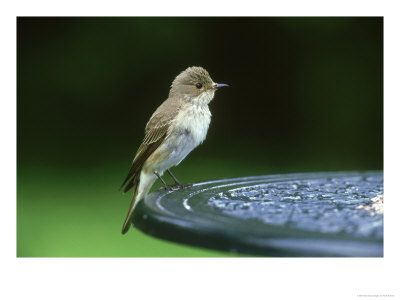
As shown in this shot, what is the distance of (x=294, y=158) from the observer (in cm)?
602

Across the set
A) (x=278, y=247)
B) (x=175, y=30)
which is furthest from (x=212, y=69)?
(x=278, y=247)

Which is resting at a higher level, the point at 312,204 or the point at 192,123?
the point at 192,123

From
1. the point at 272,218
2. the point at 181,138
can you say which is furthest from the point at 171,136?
the point at 272,218

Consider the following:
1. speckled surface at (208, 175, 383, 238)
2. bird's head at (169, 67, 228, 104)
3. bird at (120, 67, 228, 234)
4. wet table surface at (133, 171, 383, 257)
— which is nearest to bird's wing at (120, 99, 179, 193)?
bird at (120, 67, 228, 234)

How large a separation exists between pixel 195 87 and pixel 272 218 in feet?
6.87

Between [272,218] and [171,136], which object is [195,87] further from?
[272,218]

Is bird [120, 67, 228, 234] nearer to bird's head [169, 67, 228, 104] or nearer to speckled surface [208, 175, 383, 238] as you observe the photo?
bird's head [169, 67, 228, 104]

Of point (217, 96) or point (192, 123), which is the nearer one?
point (192, 123)

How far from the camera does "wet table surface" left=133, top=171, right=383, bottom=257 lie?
5.20 ft

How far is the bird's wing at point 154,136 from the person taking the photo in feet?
11.6

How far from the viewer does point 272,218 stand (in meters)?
1.90

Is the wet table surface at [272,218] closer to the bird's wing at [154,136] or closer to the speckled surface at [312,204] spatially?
the speckled surface at [312,204]

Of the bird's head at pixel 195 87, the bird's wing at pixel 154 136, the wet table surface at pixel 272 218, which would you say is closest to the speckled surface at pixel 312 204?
the wet table surface at pixel 272 218

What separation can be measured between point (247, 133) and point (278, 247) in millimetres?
4720
